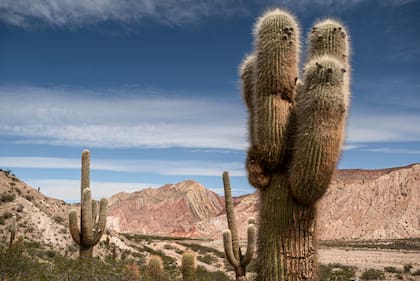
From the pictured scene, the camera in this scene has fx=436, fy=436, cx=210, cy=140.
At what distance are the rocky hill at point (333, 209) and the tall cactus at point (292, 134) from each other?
4409 centimetres

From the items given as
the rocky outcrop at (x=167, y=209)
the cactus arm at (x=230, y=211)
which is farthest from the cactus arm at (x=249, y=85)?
the rocky outcrop at (x=167, y=209)

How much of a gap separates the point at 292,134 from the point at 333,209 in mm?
68595

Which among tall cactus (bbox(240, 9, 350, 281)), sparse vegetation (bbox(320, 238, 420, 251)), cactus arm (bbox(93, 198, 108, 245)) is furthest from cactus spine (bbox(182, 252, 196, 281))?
sparse vegetation (bbox(320, 238, 420, 251))

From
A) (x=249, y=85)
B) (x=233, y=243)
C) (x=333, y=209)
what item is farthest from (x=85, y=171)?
(x=333, y=209)

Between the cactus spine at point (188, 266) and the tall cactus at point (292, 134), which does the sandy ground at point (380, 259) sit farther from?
the tall cactus at point (292, 134)

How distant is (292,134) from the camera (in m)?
5.46

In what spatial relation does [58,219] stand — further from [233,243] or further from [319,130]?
[319,130]

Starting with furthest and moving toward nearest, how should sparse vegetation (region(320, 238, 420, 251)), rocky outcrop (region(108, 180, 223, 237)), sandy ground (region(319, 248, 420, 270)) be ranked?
rocky outcrop (region(108, 180, 223, 237)) < sparse vegetation (region(320, 238, 420, 251)) < sandy ground (region(319, 248, 420, 270))

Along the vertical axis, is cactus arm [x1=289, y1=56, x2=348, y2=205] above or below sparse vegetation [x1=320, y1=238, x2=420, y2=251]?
above

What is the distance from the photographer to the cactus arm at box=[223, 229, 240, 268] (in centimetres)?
957

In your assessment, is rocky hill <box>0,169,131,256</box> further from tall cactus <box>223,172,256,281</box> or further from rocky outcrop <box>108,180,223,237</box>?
rocky outcrop <box>108,180,223,237</box>

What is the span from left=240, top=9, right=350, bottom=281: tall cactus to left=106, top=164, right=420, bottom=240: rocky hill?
44.1 metres

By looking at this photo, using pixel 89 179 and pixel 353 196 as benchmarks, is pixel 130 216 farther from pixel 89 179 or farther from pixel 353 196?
pixel 89 179

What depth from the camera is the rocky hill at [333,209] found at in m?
63.3
